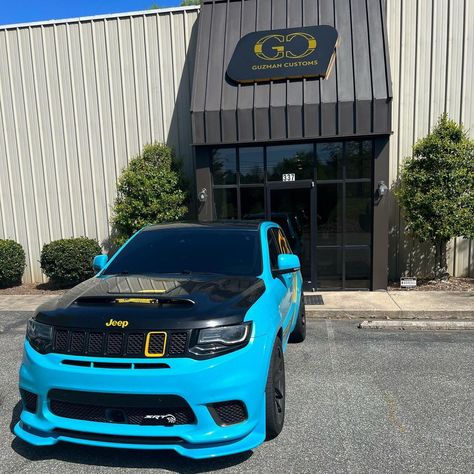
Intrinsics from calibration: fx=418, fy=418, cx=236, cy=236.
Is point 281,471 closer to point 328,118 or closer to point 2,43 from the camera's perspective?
point 328,118

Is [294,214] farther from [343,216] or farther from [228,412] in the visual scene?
[228,412]

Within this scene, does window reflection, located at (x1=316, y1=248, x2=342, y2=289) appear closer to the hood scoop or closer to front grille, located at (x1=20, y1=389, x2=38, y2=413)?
the hood scoop

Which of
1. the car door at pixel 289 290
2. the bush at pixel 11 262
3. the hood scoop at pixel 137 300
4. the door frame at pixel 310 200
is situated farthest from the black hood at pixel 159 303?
the bush at pixel 11 262

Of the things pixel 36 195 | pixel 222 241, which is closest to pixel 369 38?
pixel 222 241


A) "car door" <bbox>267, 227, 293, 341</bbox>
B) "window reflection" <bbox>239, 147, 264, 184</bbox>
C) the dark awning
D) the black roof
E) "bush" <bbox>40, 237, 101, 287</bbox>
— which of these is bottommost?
"bush" <bbox>40, 237, 101, 287</bbox>

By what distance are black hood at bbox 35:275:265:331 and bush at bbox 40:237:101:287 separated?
632 cm

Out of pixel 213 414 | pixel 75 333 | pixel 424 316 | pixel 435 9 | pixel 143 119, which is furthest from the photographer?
pixel 143 119

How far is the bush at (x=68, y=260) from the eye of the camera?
946 centimetres

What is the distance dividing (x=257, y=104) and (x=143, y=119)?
334 centimetres

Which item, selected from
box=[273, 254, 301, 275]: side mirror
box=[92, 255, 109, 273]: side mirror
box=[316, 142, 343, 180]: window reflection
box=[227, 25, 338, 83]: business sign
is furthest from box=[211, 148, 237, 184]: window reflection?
box=[273, 254, 301, 275]: side mirror

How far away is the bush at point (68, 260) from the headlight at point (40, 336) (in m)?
6.66

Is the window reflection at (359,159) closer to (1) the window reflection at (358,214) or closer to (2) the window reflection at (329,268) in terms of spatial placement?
(1) the window reflection at (358,214)

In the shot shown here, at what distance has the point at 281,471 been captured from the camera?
9.50 feet

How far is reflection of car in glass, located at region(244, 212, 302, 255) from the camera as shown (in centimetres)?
892
